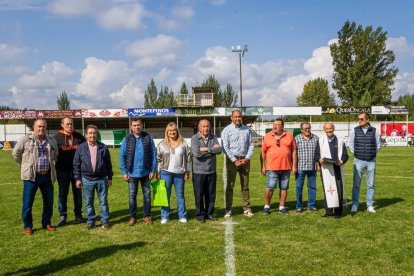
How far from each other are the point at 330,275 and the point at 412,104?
69.1 meters

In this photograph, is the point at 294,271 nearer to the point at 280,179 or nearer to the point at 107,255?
the point at 107,255

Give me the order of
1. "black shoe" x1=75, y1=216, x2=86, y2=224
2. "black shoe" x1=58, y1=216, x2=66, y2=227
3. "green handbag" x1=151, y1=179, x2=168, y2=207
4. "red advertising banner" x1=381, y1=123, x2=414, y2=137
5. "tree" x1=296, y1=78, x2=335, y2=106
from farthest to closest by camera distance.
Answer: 1. "tree" x1=296, y1=78, x2=335, y2=106
2. "red advertising banner" x1=381, y1=123, x2=414, y2=137
3. "black shoe" x1=75, y1=216, x2=86, y2=224
4. "black shoe" x1=58, y1=216, x2=66, y2=227
5. "green handbag" x1=151, y1=179, x2=168, y2=207

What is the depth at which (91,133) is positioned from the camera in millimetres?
6574

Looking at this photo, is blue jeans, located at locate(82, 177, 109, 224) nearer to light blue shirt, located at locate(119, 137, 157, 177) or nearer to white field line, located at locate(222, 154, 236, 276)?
light blue shirt, located at locate(119, 137, 157, 177)

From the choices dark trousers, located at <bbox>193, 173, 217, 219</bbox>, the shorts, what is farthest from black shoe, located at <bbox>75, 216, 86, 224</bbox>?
the shorts

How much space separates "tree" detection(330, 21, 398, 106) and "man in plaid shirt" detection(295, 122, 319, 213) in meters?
44.7

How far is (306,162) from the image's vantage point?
25.6 ft

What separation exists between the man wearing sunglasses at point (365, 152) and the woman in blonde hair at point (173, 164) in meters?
3.36

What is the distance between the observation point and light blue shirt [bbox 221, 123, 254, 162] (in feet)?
24.0

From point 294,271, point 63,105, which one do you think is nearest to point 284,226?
point 294,271

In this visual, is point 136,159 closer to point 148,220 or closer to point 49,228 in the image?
point 148,220

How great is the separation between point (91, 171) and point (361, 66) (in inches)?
1936

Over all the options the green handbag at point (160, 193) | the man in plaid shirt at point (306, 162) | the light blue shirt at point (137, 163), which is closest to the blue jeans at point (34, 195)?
the light blue shirt at point (137, 163)

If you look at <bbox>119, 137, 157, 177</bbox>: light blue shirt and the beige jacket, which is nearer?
the beige jacket
